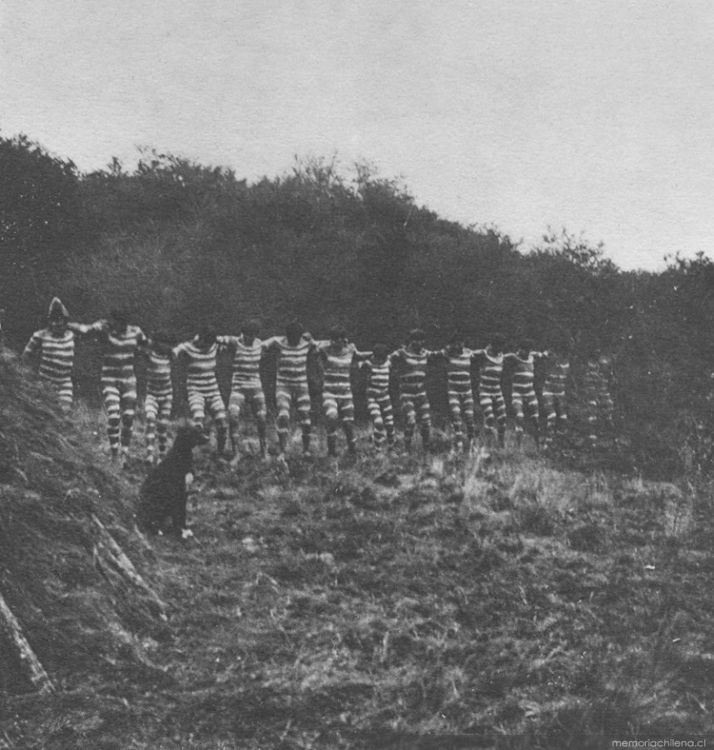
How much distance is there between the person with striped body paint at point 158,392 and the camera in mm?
12320

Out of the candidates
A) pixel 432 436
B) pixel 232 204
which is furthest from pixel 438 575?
pixel 232 204

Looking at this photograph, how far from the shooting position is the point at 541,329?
21.1 m

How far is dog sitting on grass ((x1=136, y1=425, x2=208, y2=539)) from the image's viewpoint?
8.98 m

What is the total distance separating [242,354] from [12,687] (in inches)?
317

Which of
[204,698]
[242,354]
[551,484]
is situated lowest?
Answer: [204,698]

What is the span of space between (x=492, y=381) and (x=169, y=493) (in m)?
8.80

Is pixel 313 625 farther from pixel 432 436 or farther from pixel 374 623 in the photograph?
pixel 432 436

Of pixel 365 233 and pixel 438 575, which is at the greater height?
pixel 365 233

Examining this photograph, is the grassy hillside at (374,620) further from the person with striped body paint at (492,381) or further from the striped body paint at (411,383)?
the person with striped body paint at (492,381)

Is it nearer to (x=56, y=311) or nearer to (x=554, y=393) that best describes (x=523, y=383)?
(x=554, y=393)

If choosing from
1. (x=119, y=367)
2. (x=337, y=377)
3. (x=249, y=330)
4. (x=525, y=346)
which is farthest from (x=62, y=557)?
(x=525, y=346)

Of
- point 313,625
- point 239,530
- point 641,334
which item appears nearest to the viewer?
point 313,625

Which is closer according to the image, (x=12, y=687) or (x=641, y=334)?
(x=12, y=687)

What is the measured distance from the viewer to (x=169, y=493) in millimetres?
9062
